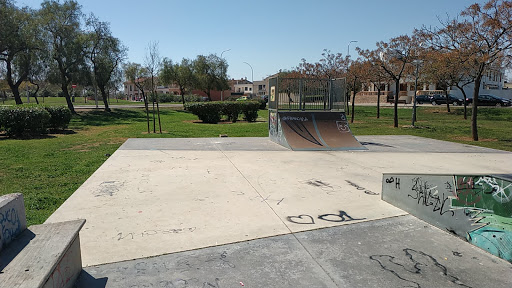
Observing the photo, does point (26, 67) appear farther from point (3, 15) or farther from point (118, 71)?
point (118, 71)

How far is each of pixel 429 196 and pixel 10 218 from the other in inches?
183

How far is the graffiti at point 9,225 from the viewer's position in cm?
247

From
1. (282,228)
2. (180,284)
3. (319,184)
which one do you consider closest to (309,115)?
(319,184)

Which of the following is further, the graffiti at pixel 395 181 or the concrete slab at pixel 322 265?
the graffiti at pixel 395 181

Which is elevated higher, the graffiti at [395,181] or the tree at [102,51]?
the tree at [102,51]

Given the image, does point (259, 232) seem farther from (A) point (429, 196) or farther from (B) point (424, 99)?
(B) point (424, 99)

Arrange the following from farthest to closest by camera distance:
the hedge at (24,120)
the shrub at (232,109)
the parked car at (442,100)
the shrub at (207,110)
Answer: the parked car at (442,100) → the shrub at (232,109) → the shrub at (207,110) → the hedge at (24,120)

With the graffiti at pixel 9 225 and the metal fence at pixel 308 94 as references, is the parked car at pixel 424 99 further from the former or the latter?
the graffiti at pixel 9 225

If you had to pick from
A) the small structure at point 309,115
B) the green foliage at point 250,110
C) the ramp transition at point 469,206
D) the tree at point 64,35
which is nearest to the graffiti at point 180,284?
the ramp transition at point 469,206

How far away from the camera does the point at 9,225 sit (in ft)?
8.43

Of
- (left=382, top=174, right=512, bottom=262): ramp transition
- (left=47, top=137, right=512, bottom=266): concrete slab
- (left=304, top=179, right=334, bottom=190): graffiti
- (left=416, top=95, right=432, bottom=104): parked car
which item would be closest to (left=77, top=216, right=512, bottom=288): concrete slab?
(left=382, top=174, right=512, bottom=262): ramp transition

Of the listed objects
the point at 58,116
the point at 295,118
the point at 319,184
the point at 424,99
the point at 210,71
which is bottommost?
the point at 319,184

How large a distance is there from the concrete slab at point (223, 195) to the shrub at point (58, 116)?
899cm

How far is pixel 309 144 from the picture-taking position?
11.0 meters
